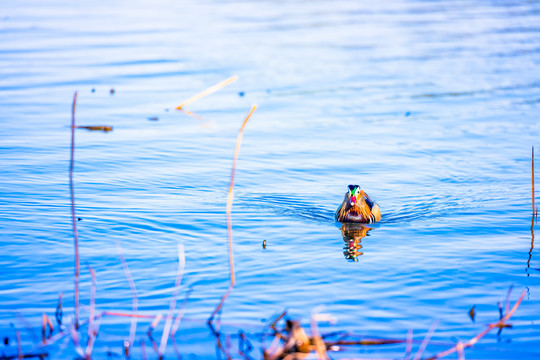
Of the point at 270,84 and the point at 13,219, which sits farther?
the point at 270,84

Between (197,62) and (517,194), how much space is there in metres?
12.3

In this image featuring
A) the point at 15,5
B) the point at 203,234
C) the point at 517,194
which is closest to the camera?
the point at 203,234

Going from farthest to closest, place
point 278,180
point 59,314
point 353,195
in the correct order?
1. point 278,180
2. point 353,195
3. point 59,314

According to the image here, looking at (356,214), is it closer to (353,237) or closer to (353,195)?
(353,195)

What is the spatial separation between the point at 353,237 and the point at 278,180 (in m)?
2.61

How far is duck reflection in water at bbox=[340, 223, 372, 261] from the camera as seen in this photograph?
8625 millimetres

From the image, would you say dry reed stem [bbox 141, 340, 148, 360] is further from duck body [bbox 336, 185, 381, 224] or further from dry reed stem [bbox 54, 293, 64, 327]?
duck body [bbox 336, 185, 381, 224]

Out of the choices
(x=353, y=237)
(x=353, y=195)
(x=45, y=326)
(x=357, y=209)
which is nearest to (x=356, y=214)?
(x=357, y=209)

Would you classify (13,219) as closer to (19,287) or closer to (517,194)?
(19,287)

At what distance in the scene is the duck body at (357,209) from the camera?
978 cm

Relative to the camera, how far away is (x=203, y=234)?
9.20m

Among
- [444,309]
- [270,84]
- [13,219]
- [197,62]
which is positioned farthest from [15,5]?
[444,309]

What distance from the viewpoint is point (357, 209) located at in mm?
9820

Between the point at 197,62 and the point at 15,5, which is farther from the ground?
the point at 15,5
